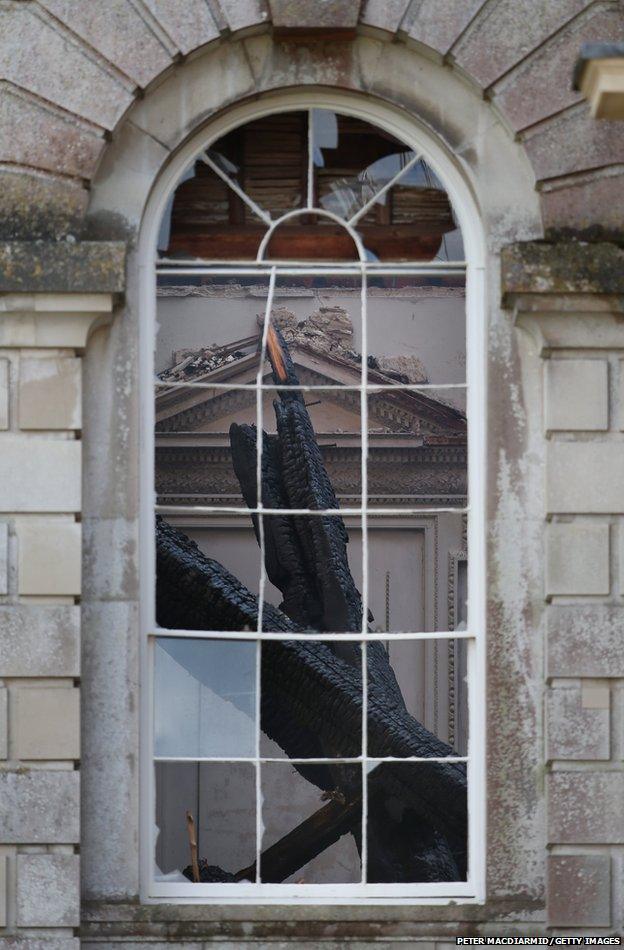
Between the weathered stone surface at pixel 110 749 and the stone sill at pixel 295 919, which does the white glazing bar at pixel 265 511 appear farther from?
the stone sill at pixel 295 919

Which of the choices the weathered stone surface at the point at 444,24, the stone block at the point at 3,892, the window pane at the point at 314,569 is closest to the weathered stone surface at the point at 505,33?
the weathered stone surface at the point at 444,24

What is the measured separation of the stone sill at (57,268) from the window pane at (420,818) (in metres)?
2.79

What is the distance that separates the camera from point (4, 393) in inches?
278

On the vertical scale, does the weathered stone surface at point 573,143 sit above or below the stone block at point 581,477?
above

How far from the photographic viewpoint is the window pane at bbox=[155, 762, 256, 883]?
7418mm

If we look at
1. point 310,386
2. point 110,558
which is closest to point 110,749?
point 110,558

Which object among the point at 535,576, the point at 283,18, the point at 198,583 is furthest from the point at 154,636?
the point at 283,18

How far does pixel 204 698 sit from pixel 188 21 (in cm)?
331

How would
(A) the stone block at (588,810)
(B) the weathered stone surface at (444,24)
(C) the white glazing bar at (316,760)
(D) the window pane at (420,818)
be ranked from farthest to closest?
(D) the window pane at (420,818), (C) the white glazing bar at (316,760), (B) the weathered stone surface at (444,24), (A) the stone block at (588,810)

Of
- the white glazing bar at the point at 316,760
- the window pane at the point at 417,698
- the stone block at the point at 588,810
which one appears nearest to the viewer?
the stone block at the point at 588,810

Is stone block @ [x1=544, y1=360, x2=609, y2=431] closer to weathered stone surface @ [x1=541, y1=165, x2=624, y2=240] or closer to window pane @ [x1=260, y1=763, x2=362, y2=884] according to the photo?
weathered stone surface @ [x1=541, y1=165, x2=624, y2=240]

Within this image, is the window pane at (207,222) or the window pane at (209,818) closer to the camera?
the window pane at (209,818)

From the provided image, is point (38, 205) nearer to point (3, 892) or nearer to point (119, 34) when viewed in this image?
point (119, 34)

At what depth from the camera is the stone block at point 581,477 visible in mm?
7105
